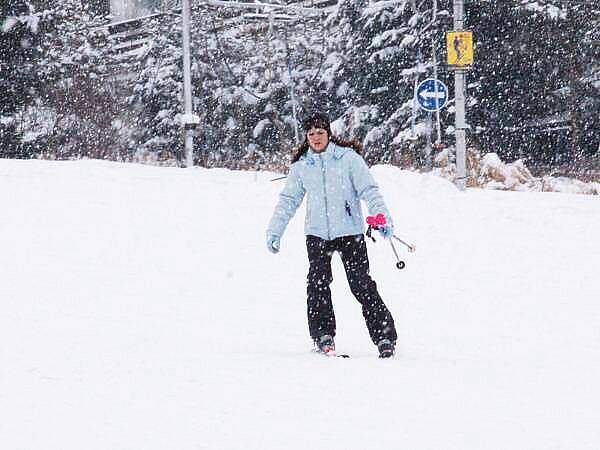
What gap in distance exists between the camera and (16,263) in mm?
9688

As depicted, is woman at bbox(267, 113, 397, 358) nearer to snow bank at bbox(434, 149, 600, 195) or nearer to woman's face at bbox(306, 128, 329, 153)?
woman's face at bbox(306, 128, 329, 153)

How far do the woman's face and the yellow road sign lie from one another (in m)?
11.1

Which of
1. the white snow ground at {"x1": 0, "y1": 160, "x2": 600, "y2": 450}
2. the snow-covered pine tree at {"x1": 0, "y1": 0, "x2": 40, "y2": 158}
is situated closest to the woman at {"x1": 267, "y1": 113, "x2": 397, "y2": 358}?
the white snow ground at {"x1": 0, "y1": 160, "x2": 600, "y2": 450}

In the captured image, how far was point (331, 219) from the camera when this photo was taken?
6.11 meters

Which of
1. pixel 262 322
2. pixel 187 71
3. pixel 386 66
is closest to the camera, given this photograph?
pixel 262 322

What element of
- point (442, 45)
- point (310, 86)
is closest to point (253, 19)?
point (310, 86)

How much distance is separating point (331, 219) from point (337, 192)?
17 centimetres

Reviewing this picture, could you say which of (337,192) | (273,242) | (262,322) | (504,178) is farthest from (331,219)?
(504,178)

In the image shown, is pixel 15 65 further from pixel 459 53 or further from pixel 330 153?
pixel 330 153

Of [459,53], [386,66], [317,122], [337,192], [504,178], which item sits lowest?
[337,192]

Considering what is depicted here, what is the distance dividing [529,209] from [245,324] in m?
7.86

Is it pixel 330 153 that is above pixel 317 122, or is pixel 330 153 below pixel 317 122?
below

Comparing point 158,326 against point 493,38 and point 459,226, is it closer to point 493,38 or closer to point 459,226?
point 459,226

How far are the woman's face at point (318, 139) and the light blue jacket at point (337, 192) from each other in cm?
4
